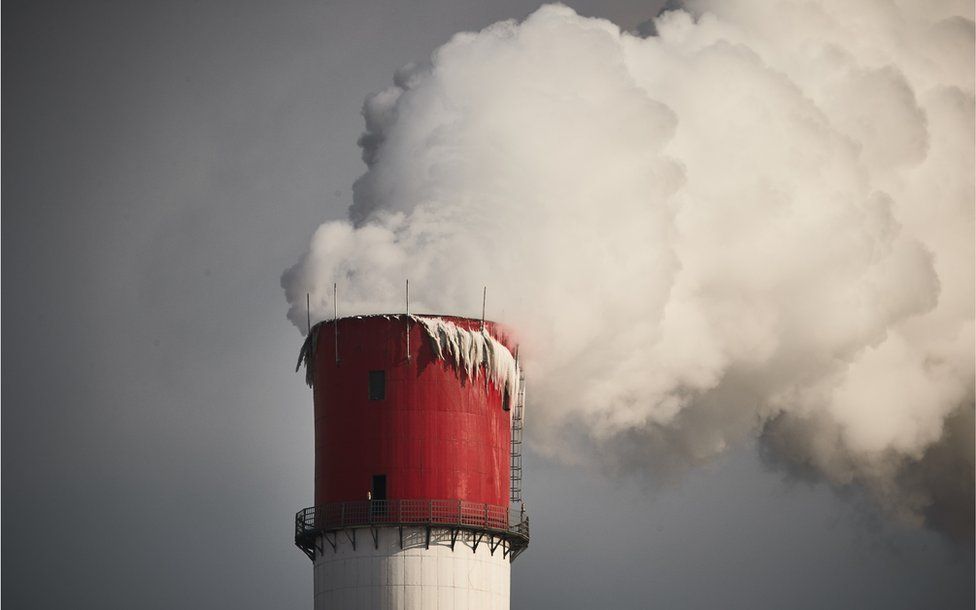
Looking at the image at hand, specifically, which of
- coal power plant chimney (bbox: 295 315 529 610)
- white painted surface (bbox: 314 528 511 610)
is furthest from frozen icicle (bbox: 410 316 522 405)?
white painted surface (bbox: 314 528 511 610)

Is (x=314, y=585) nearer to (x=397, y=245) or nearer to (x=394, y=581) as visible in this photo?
(x=394, y=581)

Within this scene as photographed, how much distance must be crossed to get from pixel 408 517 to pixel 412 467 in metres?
2.63

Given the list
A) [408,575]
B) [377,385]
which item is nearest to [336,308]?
[377,385]

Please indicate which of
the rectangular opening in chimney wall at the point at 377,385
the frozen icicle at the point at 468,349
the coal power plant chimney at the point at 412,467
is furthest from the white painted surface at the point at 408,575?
the frozen icicle at the point at 468,349

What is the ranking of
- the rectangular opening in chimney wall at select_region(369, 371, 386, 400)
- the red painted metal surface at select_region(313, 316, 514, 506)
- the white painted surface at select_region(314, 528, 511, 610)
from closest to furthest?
the white painted surface at select_region(314, 528, 511, 610) → the red painted metal surface at select_region(313, 316, 514, 506) → the rectangular opening in chimney wall at select_region(369, 371, 386, 400)

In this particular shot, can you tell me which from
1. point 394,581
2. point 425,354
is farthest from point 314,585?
point 425,354

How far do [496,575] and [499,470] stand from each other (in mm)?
5528

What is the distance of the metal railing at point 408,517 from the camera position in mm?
107625

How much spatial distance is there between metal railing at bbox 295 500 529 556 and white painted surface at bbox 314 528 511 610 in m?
0.61

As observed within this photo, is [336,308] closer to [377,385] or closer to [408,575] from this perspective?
[377,385]

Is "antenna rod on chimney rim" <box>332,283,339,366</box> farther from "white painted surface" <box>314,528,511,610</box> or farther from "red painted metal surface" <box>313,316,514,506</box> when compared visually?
"white painted surface" <box>314,528,511,610</box>

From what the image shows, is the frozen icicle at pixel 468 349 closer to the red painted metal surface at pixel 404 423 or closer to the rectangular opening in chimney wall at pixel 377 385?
the red painted metal surface at pixel 404 423

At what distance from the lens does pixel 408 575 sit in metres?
107

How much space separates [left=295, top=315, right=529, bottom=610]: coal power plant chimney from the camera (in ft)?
353
